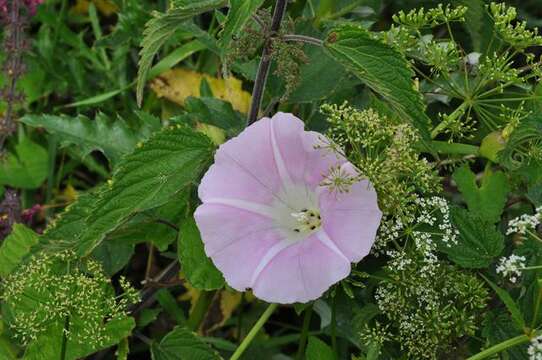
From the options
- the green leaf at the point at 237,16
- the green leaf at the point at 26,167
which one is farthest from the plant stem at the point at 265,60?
the green leaf at the point at 26,167

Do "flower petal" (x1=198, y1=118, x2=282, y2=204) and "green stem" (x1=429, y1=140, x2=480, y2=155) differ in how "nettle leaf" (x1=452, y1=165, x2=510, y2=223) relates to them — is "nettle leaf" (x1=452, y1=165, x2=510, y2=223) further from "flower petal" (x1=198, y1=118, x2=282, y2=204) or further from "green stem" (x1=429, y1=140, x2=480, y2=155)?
"flower petal" (x1=198, y1=118, x2=282, y2=204)

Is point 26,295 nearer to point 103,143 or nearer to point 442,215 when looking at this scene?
point 103,143

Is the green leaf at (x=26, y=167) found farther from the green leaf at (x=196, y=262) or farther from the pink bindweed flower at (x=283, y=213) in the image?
the pink bindweed flower at (x=283, y=213)

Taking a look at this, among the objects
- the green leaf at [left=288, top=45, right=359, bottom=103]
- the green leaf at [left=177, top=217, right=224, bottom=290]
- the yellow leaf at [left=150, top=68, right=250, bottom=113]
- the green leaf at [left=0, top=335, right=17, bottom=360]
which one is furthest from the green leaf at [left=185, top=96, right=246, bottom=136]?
the green leaf at [left=0, top=335, right=17, bottom=360]

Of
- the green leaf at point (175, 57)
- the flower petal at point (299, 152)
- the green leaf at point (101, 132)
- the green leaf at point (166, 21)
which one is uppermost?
the green leaf at point (166, 21)

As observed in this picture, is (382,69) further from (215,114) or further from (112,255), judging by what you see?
(112,255)

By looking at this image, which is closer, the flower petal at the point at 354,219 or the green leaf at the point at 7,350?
the flower petal at the point at 354,219

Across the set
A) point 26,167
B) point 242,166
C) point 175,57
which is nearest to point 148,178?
point 242,166
